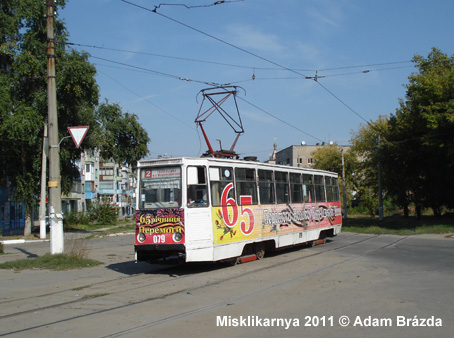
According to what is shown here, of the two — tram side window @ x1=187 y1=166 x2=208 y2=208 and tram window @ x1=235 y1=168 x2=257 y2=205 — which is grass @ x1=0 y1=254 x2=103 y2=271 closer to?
tram side window @ x1=187 y1=166 x2=208 y2=208

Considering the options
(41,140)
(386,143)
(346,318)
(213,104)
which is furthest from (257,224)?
(386,143)

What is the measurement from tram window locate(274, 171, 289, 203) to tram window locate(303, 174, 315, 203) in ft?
6.36

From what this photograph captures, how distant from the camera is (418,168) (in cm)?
3725

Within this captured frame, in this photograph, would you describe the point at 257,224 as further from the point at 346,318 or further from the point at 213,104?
the point at 346,318

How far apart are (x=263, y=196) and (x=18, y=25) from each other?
24260 mm

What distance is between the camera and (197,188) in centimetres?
1217

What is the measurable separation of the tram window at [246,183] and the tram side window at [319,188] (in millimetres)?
5964

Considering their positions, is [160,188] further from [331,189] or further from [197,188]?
[331,189]

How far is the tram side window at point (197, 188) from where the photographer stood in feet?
39.4

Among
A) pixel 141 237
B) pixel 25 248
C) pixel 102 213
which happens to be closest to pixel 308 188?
pixel 141 237

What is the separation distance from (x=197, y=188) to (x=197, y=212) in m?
0.62

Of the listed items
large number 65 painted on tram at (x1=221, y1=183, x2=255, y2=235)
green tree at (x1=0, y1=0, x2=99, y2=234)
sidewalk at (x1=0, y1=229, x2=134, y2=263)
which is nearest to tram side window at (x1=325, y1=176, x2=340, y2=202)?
large number 65 painted on tram at (x1=221, y1=183, x2=255, y2=235)

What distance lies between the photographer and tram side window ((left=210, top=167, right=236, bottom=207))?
41.2 ft

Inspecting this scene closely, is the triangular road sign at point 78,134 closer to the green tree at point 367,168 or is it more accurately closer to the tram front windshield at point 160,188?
the tram front windshield at point 160,188
